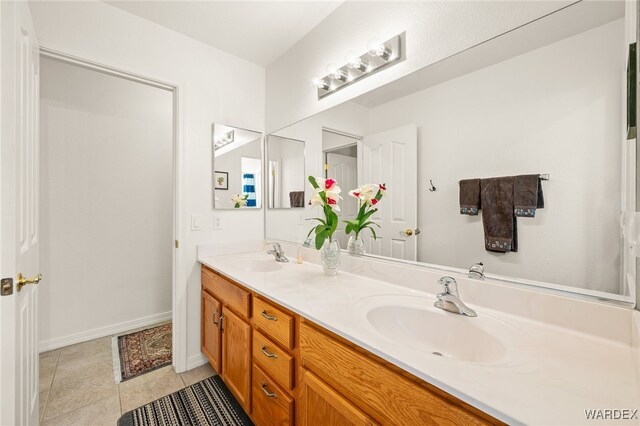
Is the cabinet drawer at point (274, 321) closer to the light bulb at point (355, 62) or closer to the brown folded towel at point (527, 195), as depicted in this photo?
the brown folded towel at point (527, 195)

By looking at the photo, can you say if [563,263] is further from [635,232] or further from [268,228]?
[268,228]

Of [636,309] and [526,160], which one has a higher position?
[526,160]

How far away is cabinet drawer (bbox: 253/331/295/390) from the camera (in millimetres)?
1101

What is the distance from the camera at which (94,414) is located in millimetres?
1563

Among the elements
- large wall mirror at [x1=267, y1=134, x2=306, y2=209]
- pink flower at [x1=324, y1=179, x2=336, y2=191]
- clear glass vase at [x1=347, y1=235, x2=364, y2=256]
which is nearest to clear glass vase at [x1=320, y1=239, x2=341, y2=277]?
clear glass vase at [x1=347, y1=235, x2=364, y2=256]

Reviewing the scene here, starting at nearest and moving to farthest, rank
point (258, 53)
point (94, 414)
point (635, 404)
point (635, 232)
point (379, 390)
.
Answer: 1. point (635, 404)
2. point (635, 232)
3. point (379, 390)
4. point (94, 414)
5. point (258, 53)

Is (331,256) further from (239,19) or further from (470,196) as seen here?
(239,19)

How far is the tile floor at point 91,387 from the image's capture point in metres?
1.56

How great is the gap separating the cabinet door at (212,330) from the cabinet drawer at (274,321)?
536 millimetres

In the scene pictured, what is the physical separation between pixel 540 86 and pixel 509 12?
13.2 inches

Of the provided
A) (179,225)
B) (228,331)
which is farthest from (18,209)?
(228,331)

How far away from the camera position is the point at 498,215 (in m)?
1.05

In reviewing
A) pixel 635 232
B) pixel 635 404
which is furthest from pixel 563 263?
pixel 635 404

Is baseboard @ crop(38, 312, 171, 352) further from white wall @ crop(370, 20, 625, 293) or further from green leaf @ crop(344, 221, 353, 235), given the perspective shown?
white wall @ crop(370, 20, 625, 293)
